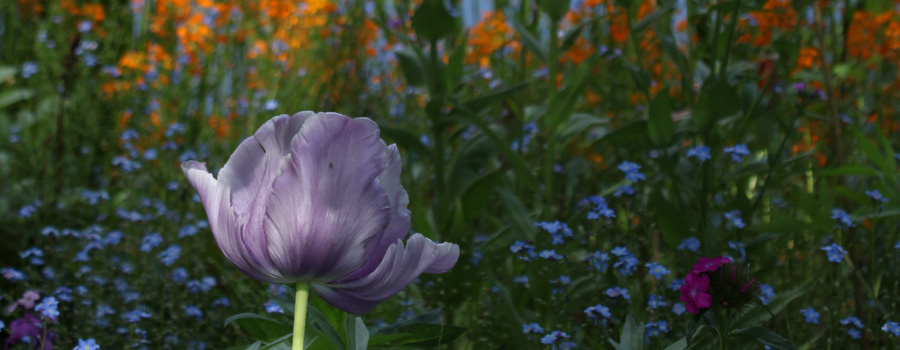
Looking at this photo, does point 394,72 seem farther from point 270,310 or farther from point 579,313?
point 270,310

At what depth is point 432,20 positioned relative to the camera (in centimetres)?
219

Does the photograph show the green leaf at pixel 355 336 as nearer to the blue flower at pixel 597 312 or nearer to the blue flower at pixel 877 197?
the blue flower at pixel 597 312

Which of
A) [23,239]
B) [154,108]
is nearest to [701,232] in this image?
[23,239]

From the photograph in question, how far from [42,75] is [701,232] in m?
3.03

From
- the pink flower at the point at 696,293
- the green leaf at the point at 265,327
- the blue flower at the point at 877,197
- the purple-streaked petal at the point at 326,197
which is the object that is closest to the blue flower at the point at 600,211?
the blue flower at the point at 877,197

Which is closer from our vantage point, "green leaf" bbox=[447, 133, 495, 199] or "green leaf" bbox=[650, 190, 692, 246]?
"green leaf" bbox=[650, 190, 692, 246]

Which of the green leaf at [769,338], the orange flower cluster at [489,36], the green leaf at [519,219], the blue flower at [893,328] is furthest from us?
the orange flower cluster at [489,36]

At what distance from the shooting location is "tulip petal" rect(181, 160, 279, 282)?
1.10m

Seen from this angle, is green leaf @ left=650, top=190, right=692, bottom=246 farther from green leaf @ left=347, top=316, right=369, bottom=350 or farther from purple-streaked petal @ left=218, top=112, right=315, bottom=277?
purple-streaked petal @ left=218, top=112, right=315, bottom=277

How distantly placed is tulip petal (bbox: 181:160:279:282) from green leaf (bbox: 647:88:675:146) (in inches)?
46.1

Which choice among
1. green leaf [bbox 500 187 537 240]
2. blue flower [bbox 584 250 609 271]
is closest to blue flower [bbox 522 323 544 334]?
blue flower [bbox 584 250 609 271]

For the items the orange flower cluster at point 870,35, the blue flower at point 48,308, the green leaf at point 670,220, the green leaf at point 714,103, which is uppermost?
the orange flower cluster at point 870,35

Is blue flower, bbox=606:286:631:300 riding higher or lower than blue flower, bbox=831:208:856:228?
lower

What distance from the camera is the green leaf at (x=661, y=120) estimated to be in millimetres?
2014
